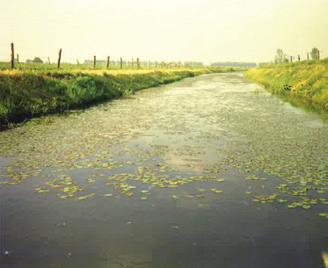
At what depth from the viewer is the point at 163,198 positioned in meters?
8.77

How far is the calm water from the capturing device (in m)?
6.29

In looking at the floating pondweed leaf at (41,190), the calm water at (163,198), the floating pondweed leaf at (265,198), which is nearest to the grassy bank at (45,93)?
the calm water at (163,198)

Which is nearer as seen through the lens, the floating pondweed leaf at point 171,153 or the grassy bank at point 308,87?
the floating pondweed leaf at point 171,153

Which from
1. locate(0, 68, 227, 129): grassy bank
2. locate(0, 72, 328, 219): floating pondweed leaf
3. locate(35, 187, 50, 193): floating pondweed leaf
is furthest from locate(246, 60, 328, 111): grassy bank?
locate(35, 187, 50, 193): floating pondweed leaf

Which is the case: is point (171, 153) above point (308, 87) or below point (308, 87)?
below

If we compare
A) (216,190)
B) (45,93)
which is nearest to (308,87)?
(45,93)

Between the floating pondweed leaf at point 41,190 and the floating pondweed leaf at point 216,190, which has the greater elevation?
the floating pondweed leaf at point 41,190

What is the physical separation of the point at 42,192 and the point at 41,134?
763cm

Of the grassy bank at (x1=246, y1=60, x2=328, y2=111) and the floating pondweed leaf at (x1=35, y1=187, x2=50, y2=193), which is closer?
the floating pondweed leaf at (x1=35, y1=187, x2=50, y2=193)

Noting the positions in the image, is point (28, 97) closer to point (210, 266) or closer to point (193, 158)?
point (193, 158)

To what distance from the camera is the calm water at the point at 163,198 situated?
629 centimetres

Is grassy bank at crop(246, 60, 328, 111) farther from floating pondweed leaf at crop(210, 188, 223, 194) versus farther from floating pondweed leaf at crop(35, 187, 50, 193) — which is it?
floating pondweed leaf at crop(35, 187, 50, 193)

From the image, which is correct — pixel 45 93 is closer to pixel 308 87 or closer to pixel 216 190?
pixel 216 190

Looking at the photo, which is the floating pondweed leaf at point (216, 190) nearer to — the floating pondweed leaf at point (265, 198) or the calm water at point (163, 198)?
the calm water at point (163, 198)
